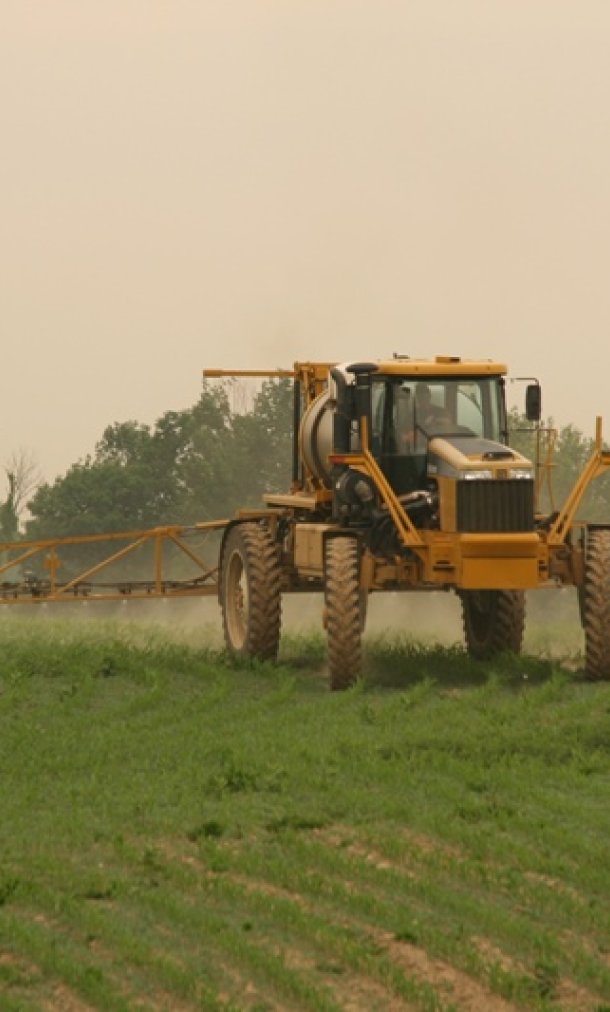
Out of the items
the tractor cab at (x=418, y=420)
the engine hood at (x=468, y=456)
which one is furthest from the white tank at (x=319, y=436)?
the engine hood at (x=468, y=456)

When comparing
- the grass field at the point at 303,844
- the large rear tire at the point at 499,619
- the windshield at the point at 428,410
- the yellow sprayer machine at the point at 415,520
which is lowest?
the grass field at the point at 303,844

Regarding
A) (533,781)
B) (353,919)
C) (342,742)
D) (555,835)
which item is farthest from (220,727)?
(353,919)

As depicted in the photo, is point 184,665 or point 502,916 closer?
point 502,916

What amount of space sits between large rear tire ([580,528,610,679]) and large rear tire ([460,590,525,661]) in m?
2.65

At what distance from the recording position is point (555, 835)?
49.2 ft

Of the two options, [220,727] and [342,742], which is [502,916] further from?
[220,727]

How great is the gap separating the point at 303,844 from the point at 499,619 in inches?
465

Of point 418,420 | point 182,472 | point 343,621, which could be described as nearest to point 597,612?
point 343,621

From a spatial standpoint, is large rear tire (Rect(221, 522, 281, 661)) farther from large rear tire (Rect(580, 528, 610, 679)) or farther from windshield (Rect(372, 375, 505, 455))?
large rear tire (Rect(580, 528, 610, 679))

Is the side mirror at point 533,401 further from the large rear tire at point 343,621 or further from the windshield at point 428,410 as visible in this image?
the large rear tire at point 343,621

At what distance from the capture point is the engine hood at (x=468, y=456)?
23.1m

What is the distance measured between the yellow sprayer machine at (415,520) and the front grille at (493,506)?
1 cm

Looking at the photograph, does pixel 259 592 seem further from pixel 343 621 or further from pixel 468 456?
pixel 468 456

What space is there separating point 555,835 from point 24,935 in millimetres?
4289
